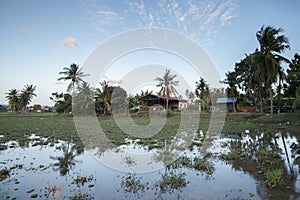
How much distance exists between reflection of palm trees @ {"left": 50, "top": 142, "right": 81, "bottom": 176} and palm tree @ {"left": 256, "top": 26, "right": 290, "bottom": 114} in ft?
75.3

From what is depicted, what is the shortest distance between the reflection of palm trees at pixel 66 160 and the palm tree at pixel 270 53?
22.9 metres

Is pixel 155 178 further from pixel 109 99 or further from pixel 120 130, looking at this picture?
pixel 109 99

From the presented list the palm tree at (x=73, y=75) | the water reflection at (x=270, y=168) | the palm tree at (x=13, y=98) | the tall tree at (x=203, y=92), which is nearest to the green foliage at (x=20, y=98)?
the palm tree at (x=13, y=98)

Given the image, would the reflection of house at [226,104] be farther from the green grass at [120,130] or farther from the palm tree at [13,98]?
the palm tree at [13,98]

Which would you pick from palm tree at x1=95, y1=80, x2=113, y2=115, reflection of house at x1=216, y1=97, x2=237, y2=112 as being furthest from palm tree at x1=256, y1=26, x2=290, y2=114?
palm tree at x1=95, y1=80, x2=113, y2=115

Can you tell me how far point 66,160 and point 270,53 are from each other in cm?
2546

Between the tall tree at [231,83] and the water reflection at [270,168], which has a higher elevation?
the tall tree at [231,83]

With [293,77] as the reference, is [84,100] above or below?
below

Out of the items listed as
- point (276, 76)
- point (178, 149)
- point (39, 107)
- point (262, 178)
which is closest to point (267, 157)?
point (262, 178)

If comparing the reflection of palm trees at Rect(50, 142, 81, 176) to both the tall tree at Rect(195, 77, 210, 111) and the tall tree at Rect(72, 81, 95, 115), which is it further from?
the tall tree at Rect(195, 77, 210, 111)

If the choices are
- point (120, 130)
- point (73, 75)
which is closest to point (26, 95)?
point (73, 75)

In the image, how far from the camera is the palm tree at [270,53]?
77.2 ft

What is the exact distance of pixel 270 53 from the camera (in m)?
24.3

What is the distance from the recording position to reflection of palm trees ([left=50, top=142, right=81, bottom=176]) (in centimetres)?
646
